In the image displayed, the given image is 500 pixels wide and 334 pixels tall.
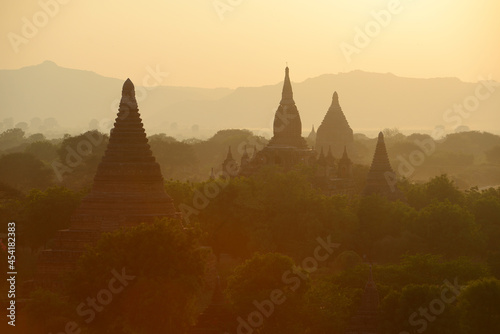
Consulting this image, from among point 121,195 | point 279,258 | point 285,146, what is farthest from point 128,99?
point 285,146

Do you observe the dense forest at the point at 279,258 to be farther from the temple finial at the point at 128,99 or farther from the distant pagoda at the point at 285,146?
the temple finial at the point at 128,99

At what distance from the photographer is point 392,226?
70.2 metres

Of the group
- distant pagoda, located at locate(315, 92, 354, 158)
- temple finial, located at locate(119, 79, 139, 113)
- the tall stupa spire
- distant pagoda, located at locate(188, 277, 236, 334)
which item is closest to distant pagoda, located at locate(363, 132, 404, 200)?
the tall stupa spire

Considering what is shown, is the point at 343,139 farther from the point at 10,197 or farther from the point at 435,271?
the point at 435,271

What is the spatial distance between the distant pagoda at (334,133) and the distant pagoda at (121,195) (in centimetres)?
8261

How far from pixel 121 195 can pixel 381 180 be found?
37.4m

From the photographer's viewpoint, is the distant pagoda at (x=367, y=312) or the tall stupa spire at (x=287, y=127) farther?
the tall stupa spire at (x=287, y=127)

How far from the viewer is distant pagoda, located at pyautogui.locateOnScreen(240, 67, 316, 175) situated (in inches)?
3738

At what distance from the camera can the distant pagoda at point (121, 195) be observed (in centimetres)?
5278

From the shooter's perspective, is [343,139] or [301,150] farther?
[343,139]

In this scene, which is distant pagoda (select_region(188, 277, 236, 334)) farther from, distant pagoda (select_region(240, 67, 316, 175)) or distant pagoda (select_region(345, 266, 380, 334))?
distant pagoda (select_region(240, 67, 316, 175))

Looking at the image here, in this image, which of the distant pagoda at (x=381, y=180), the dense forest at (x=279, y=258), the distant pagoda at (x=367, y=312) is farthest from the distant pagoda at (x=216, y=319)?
the distant pagoda at (x=381, y=180)

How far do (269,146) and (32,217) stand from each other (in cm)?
3921

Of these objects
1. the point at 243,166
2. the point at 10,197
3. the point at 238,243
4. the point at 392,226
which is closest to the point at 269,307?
the point at 238,243
